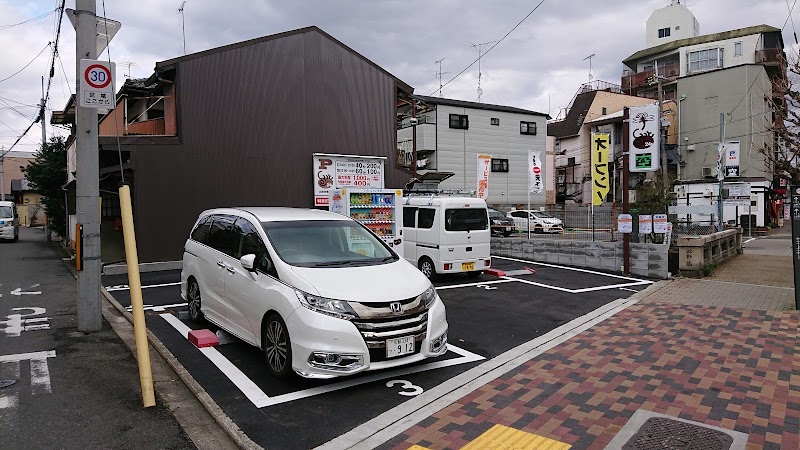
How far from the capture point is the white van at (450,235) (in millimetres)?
11859

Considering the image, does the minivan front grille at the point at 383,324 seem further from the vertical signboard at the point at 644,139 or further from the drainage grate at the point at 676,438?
the vertical signboard at the point at 644,139

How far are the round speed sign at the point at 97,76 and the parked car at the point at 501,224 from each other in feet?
57.8

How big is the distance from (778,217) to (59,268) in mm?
42131

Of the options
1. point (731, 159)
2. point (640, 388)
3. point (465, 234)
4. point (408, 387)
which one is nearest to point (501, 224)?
point (731, 159)

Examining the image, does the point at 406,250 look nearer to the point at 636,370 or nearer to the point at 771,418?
the point at 636,370

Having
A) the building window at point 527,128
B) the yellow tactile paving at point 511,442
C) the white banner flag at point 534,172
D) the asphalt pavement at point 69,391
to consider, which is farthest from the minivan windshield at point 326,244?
the building window at point 527,128

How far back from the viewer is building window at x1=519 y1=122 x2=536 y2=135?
3381 cm

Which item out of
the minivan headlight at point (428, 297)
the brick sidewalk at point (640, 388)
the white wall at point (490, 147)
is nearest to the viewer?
the brick sidewalk at point (640, 388)

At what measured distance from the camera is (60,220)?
24047mm

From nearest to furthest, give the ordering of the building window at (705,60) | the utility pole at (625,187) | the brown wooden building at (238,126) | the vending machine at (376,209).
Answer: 1. the vending machine at (376,209)
2. the utility pole at (625,187)
3. the brown wooden building at (238,126)
4. the building window at (705,60)

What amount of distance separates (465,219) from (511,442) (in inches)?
328

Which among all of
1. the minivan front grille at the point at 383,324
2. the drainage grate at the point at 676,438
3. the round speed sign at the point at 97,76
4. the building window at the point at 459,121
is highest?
the building window at the point at 459,121

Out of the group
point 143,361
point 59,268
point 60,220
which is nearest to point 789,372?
point 143,361

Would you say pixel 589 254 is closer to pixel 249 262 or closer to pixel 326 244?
pixel 326 244
